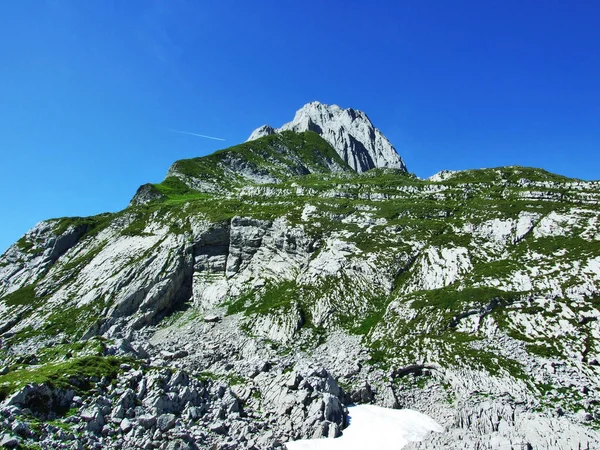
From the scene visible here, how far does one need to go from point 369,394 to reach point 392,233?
41121mm

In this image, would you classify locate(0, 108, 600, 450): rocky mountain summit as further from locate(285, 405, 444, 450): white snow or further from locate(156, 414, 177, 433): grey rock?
locate(285, 405, 444, 450): white snow

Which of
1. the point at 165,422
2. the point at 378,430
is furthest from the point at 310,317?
the point at 165,422

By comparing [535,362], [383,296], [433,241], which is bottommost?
[535,362]

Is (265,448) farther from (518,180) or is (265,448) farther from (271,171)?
(271,171)

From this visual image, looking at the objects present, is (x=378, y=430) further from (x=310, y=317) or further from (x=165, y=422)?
(x=310, y=317)

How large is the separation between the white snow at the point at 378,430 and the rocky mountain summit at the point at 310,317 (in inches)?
42.3

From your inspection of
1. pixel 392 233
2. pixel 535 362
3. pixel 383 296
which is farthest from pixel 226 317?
pixel 535 362

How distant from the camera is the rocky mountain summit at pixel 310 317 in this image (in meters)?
31.2

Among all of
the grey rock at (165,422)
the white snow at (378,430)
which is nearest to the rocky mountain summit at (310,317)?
the grey rock at (165,422)

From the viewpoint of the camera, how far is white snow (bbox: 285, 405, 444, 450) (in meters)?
32.3

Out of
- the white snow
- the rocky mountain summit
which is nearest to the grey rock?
the rocky mountain summit

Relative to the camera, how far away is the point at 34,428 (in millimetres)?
24516

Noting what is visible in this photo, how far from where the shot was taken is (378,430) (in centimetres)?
3472

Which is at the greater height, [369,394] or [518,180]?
[518,180]
